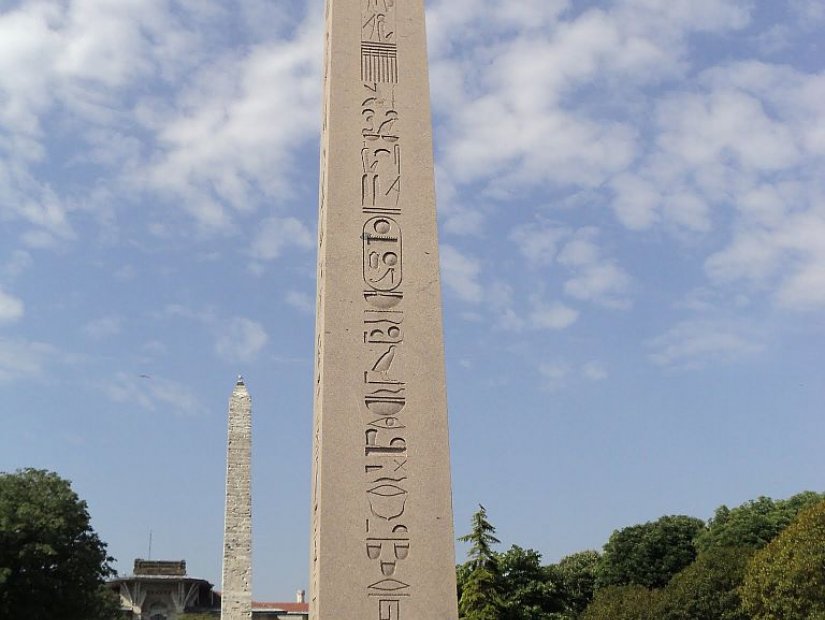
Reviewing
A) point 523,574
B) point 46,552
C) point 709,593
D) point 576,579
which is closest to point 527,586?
point 523,574

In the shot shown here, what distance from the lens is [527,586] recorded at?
103 feet

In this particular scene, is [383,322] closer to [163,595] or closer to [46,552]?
[46,552]

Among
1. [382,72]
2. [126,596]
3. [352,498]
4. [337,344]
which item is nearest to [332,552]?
[352,498]

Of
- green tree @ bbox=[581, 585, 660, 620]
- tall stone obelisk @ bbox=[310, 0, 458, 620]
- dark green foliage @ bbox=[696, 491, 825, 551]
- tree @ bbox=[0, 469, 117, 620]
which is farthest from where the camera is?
dark green foliage @ bbox=[696, 491, 825, 551]

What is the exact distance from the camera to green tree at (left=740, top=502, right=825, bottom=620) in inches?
799

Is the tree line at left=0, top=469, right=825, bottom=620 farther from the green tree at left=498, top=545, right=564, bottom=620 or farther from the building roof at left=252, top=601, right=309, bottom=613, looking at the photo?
Result: the building roof at left=252, top=601, right=309, bottom=613

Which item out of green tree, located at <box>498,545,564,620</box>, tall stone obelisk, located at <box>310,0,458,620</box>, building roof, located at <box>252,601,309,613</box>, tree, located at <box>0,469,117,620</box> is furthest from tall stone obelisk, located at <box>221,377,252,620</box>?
building roof, located at <box>252,601,309,613</box>

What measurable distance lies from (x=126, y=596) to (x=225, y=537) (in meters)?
29.2

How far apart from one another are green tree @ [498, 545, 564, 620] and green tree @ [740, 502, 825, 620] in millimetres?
8637

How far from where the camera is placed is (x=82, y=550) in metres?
26.0

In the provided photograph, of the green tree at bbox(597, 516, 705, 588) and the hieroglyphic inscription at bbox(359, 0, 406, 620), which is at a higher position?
the green tree at bbox(597, 516, 705, 588)

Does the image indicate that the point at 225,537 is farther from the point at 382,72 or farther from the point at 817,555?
the point at 382,72

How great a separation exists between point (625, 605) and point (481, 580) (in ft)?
12.5

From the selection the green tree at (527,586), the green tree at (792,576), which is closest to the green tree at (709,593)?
the green tree at (792,576)
